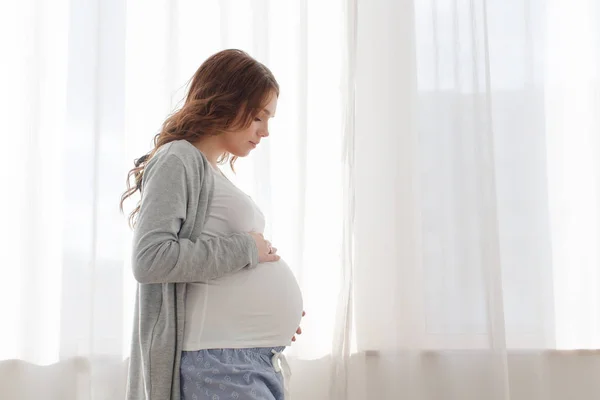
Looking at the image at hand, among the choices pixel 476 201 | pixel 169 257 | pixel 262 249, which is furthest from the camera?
pixel 476 201

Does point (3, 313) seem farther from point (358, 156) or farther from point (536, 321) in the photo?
point (536, 321)

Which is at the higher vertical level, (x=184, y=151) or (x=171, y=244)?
(x=184, y=151)

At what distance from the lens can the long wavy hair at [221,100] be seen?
1.33 metres

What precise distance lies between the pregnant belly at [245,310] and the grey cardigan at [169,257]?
0.12 feet

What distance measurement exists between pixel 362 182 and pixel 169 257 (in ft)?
3.21

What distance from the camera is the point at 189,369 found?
1.21m

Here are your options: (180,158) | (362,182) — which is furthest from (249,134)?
(362,182)

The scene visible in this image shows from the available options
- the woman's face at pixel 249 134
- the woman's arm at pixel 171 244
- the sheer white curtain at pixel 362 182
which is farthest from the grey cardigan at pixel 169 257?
the sheer white curtain at pixel 362 182

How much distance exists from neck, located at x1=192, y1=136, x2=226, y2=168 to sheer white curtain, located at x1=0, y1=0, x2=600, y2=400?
0.61m

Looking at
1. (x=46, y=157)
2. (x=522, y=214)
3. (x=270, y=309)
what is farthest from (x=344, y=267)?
(x=46, y=157)

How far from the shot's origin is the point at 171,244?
1179mm

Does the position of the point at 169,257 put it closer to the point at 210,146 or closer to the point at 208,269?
the point at 208,269

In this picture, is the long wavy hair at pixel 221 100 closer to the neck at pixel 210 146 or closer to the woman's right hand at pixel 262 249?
the neck at pixel 210 146

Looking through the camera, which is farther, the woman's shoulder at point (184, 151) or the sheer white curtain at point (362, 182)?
the sheer white curtain at point (362, 182)
